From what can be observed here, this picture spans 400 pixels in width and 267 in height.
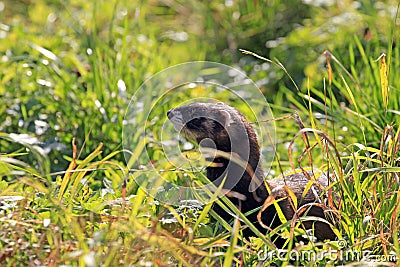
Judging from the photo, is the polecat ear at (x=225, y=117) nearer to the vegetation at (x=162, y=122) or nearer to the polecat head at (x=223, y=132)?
the polecat head at (x=223, y=132)

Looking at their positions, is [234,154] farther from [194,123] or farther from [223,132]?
[194,123]

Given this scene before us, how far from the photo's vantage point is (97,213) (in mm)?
2992

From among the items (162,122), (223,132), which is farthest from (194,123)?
(162,122)

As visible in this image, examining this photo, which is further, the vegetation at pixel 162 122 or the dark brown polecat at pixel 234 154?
the dark brown polecat at pixel 234 154

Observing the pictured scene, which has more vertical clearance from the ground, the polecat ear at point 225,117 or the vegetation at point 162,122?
the polecat ear at point 225,117

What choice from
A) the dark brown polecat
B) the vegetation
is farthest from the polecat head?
the vegetation

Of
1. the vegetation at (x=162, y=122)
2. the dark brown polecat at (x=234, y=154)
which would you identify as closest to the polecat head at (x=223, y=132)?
the dark brown polecat at (x=234, y=154)

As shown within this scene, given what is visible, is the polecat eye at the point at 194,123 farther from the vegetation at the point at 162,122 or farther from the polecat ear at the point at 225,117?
the vegetation at the point at 162,122

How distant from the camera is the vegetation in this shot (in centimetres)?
278

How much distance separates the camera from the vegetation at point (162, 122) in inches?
109

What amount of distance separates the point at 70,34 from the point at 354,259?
3.69 m

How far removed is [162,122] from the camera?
14.5 feet

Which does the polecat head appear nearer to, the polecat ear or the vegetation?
the polecat ear

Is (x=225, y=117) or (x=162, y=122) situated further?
(x=162, y=122)
